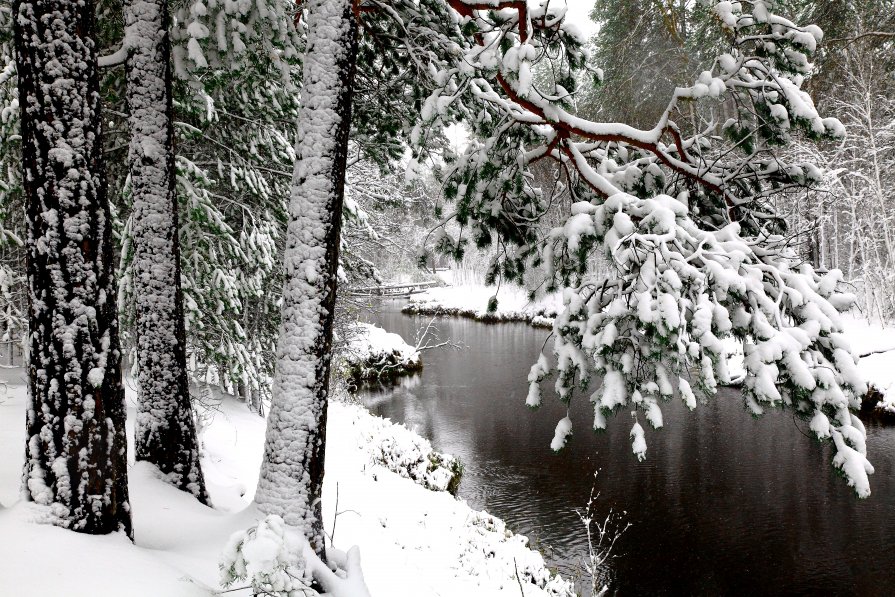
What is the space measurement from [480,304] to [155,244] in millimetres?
35610

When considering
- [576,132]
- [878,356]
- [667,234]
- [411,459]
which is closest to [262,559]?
[667,234]

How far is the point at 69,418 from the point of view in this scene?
2.93m

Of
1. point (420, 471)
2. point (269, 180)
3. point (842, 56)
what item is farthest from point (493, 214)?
→ point (842, 56)

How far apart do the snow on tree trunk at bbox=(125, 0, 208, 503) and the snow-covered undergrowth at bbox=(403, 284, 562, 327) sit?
949 inches

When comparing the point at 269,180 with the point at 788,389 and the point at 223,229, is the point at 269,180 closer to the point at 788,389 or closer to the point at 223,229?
the point at 223,229

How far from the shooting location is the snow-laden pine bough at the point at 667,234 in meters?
2.81

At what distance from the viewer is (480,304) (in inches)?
1553

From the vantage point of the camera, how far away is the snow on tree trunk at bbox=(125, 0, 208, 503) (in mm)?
4035

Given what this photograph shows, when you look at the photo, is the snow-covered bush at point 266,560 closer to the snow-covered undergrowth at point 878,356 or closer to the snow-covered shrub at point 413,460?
the snow-covered shrub at point 413,460

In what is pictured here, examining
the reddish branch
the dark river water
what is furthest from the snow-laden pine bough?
the dark river water

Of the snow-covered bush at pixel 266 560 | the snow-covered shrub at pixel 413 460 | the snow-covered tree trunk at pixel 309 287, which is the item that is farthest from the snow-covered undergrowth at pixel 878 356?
the snow-covered bush at pixel 266 560

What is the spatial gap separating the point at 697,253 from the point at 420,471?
7775 millimetres

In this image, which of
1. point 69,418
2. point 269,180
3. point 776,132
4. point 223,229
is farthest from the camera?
point 269,180

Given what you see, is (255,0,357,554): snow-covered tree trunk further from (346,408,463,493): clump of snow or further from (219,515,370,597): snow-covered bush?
(346,408,463,493): clump of snow
